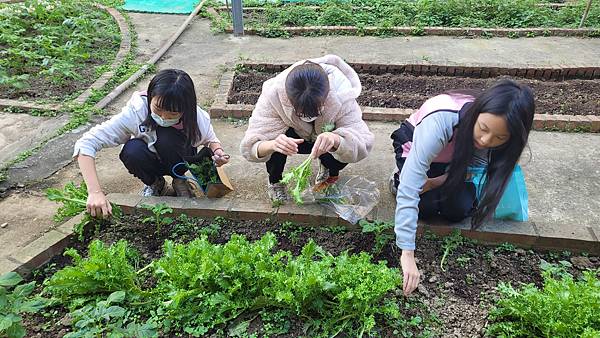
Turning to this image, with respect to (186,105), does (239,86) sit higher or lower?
lower

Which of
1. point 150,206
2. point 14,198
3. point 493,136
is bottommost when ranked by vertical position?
point 14,198

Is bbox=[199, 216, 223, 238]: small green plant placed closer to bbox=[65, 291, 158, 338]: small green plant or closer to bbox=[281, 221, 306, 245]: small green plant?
bbox=[281, 221, 306, 245]: small green plant

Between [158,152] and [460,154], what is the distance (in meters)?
1.94

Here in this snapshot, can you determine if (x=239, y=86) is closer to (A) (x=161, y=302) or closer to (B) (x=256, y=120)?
(B) (x=256, y=120)

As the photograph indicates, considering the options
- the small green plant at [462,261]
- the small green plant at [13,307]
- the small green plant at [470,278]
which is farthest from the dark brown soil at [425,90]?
the small green plant at [13,307]

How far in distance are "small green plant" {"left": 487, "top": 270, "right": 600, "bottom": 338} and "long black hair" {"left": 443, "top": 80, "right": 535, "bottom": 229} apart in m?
0.54

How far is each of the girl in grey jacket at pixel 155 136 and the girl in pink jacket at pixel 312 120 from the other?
1.16 feet

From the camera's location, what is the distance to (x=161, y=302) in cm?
222

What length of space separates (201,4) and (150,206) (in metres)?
6.56

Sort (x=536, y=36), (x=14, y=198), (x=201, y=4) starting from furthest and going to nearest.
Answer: (x=201, y=4) → (x=536, y=36) → (x=14, y=198)

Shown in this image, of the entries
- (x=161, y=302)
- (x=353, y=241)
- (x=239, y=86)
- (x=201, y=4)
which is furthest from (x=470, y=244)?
(x=201, y=4)

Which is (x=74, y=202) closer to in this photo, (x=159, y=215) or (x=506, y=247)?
(x=159, y=215)

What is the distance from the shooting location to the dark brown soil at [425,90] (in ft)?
15.4

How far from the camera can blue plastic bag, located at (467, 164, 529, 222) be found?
2.73 m
